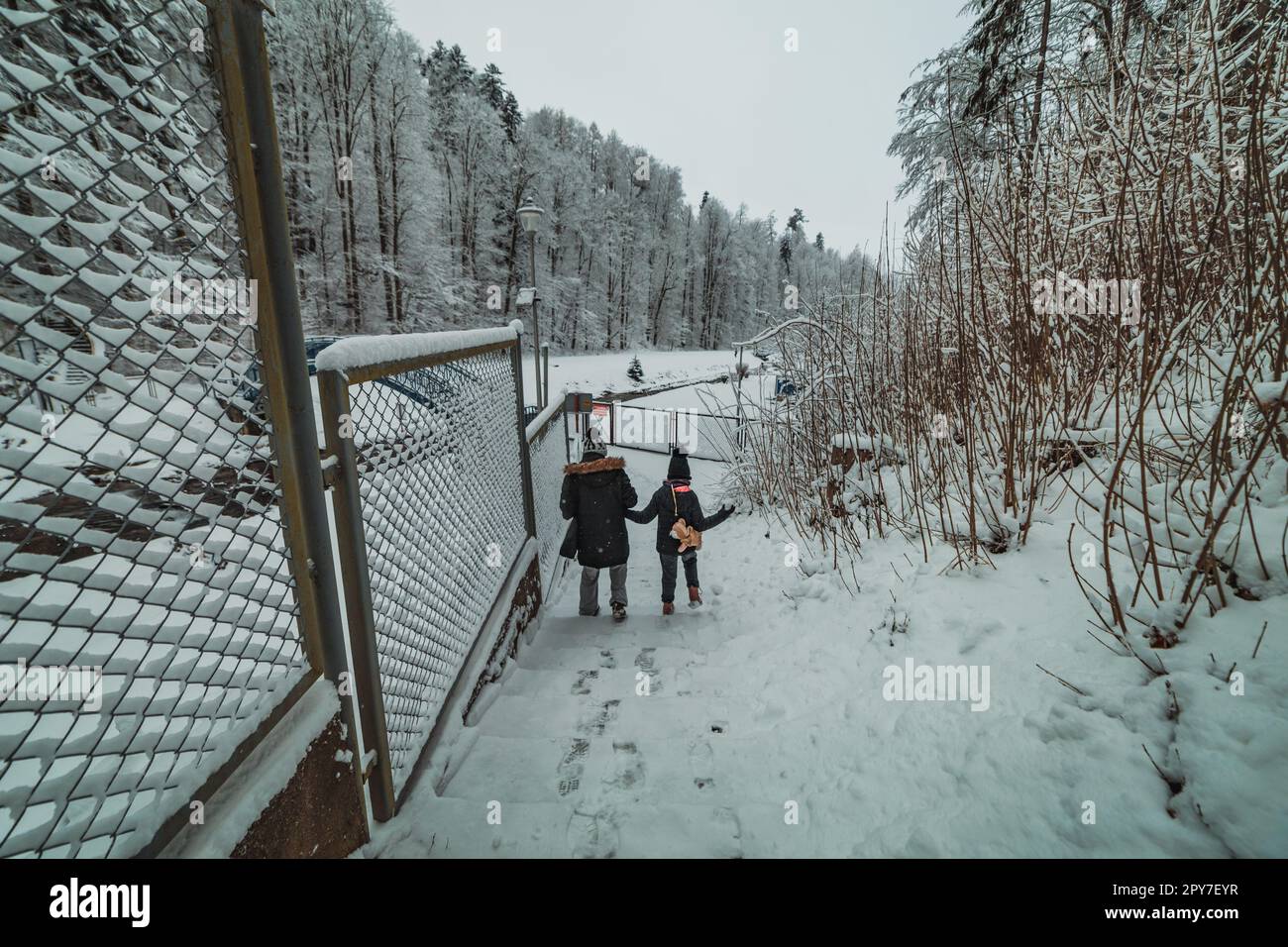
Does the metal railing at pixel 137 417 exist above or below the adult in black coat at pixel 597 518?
above

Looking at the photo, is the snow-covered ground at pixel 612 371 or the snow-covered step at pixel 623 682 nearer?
the snow-covered step at pixel 623 682

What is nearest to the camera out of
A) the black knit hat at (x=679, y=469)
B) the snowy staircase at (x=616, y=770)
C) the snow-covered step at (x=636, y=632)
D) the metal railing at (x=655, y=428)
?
the snowy staircase at (x=616, y=770)

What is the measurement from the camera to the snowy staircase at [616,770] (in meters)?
1.95

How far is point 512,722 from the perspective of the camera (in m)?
2.83

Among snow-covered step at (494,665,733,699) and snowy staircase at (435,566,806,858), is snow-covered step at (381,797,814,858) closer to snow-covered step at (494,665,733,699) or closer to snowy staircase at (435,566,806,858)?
snowy staircase at (435,566,806,858)

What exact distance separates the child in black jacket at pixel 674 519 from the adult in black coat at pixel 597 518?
25 centimetres

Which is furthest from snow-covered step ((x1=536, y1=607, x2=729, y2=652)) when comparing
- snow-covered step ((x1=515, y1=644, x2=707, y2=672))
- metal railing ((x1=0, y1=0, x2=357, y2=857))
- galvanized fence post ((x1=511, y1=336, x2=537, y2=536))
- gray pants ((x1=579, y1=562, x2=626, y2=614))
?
metal railing ((x1=0, y1=0, x2=357, y2=857))

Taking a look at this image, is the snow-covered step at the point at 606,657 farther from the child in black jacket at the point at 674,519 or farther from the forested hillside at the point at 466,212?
the forested hillside at the point at 466,212

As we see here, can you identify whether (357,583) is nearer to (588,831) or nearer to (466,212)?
(588,831)

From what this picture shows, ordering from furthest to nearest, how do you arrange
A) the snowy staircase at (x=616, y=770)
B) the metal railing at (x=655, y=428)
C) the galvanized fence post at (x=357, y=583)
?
1. the metal railing at (x=655, y=428)
2. the snowy staircase at (x=616, y=770)
3. the galvanized fence post at (x=357, y=583)

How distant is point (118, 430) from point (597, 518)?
4034 mm

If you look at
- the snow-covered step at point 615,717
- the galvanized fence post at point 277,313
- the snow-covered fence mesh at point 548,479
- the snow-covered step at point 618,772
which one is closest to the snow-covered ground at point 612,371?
the snow-covered fence mesh at point 548,479

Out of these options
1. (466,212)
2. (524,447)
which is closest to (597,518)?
(524,447)
